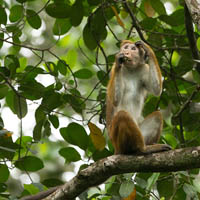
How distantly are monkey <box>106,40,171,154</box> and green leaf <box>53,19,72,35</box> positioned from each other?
1050 millimetres

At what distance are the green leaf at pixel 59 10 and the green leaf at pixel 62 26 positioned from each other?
17.2 inches

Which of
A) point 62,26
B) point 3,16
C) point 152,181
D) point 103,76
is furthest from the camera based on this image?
point 103,76

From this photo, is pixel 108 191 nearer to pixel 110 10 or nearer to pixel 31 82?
pixel 31 82

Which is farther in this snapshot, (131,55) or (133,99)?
(133,99)

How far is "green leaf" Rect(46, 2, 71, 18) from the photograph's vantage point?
677 cm

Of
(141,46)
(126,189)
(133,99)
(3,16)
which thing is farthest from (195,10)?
(3,16)

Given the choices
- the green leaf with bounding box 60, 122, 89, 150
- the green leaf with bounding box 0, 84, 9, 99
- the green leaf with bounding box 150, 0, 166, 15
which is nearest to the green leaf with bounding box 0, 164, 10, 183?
the green leaf with bounding box 60, 122, 89, 150

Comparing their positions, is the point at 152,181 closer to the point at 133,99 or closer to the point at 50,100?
the point at 133,99

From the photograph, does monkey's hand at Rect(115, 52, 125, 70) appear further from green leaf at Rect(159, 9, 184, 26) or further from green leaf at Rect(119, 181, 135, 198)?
green leaf at Rect(119, 181, 135, 198)

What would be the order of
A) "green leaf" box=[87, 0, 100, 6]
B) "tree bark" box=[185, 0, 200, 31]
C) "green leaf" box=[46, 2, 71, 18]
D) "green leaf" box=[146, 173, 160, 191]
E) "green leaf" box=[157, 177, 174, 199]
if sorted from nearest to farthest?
"tree bark" box=[185, 0, 200, 31], "green leaf" box=[146, 173, 160, 191], "green leaf" box=[157, 177, 174, 199], "green leaf" box=[46, 2, 71, 18], "green leaf" box=[87, 0, 100, 6]

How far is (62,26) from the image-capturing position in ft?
24.0

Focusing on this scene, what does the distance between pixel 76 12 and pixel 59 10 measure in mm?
298

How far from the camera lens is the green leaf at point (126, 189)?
16.6ft

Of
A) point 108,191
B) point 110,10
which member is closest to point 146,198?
point 108,191
